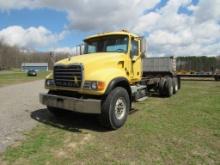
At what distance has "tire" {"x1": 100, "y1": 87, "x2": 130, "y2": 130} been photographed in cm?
597

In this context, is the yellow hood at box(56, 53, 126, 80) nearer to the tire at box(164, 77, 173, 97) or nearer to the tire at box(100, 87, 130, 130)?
the tire at box(100, 87, 130, 130)

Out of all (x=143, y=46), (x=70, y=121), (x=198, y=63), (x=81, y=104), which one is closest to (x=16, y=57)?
(x=198, y=63)

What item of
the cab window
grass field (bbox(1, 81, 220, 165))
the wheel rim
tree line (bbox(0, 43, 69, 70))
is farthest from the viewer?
tree line (bbox(0, 43, 69, 70))

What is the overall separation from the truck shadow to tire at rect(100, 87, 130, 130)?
0.33 metres

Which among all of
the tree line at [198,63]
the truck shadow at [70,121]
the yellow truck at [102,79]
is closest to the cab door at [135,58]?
the yellow truck at [102,79]

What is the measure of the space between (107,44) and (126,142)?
3658 millimetres

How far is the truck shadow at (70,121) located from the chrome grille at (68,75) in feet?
3.71

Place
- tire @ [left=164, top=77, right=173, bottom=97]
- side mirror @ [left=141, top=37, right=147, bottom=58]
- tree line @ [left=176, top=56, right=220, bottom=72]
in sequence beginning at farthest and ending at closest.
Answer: tree line @ [left=176, top=56, right=220, bottom=72], tire @ [left=164, top=77, right=173, bottom=97], side mirror @ [left=141, top=37, right=147, bottom=58]

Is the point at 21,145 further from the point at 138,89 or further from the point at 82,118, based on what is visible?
the point at 138,89

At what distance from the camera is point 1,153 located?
4539 mm

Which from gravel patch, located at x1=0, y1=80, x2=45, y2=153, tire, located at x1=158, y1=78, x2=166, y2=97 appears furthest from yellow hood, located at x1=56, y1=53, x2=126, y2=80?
tire, located at x1=158, y1=78, x2=166, y2=97

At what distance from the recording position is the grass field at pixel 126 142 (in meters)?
4.34

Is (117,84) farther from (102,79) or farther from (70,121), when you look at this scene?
(70,121)

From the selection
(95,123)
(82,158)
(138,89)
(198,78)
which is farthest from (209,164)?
(198,78)
